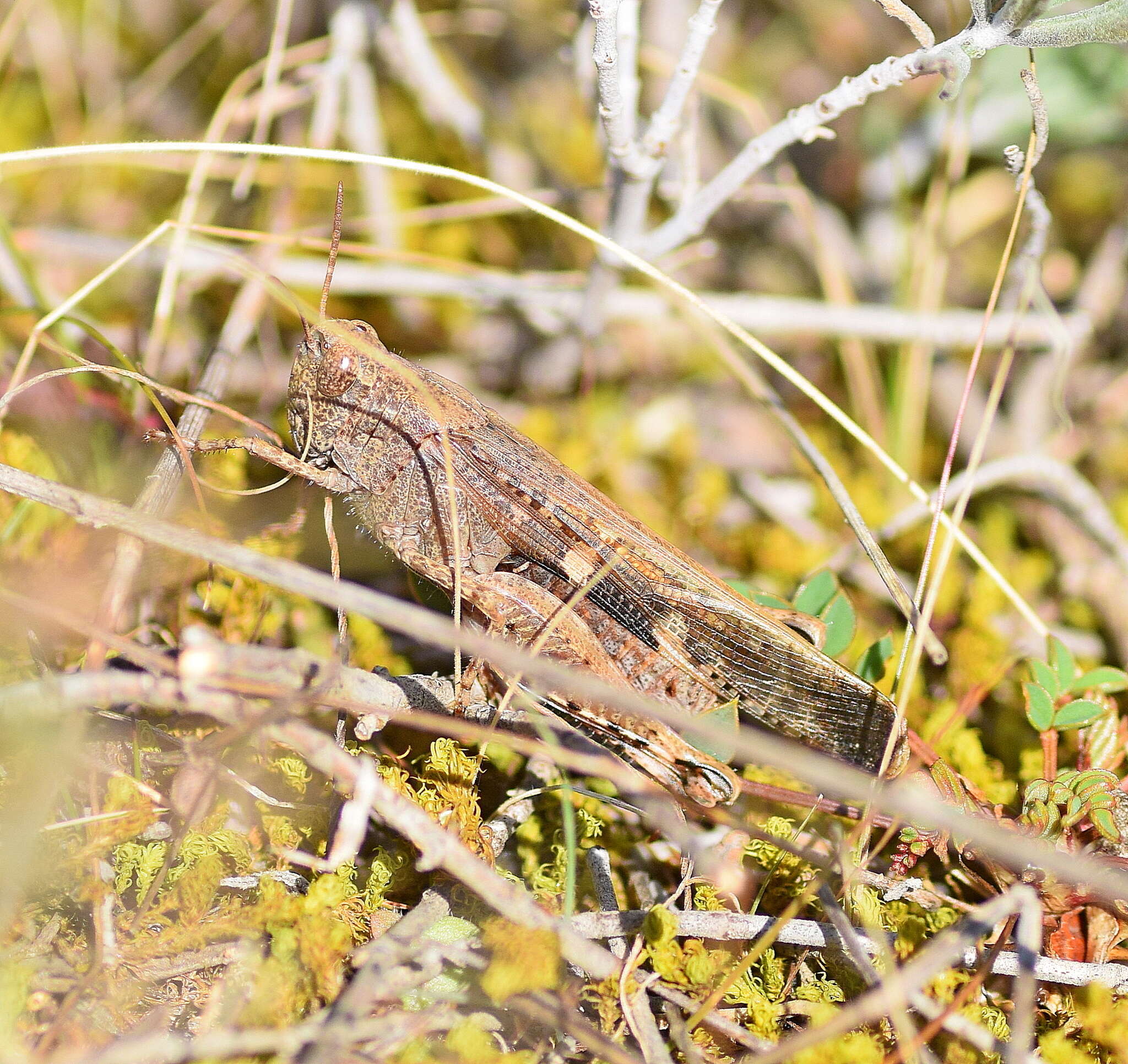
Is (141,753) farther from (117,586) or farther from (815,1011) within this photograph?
(815,1011)

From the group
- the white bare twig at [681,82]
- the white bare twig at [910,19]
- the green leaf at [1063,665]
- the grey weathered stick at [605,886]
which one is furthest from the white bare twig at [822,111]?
the grey weathered stick at [605,886]

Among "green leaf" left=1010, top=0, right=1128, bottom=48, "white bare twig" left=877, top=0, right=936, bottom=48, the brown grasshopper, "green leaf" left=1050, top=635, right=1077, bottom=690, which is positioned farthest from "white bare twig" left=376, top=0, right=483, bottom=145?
"green leaf" left=1050, top=635, right=1077, bottom=690

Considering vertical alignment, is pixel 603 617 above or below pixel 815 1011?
above

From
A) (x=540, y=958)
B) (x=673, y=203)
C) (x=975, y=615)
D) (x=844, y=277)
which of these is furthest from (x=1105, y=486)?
(x=540, y=958)

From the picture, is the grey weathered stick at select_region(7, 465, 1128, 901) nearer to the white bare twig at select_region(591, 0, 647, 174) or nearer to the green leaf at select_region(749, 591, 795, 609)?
the green leaf at select_region(749, 591, 795, 609)

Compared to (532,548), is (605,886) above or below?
below

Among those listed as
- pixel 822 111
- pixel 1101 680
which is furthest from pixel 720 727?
pixel 822 111

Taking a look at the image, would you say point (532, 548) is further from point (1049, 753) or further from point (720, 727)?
point (1049, 753)
